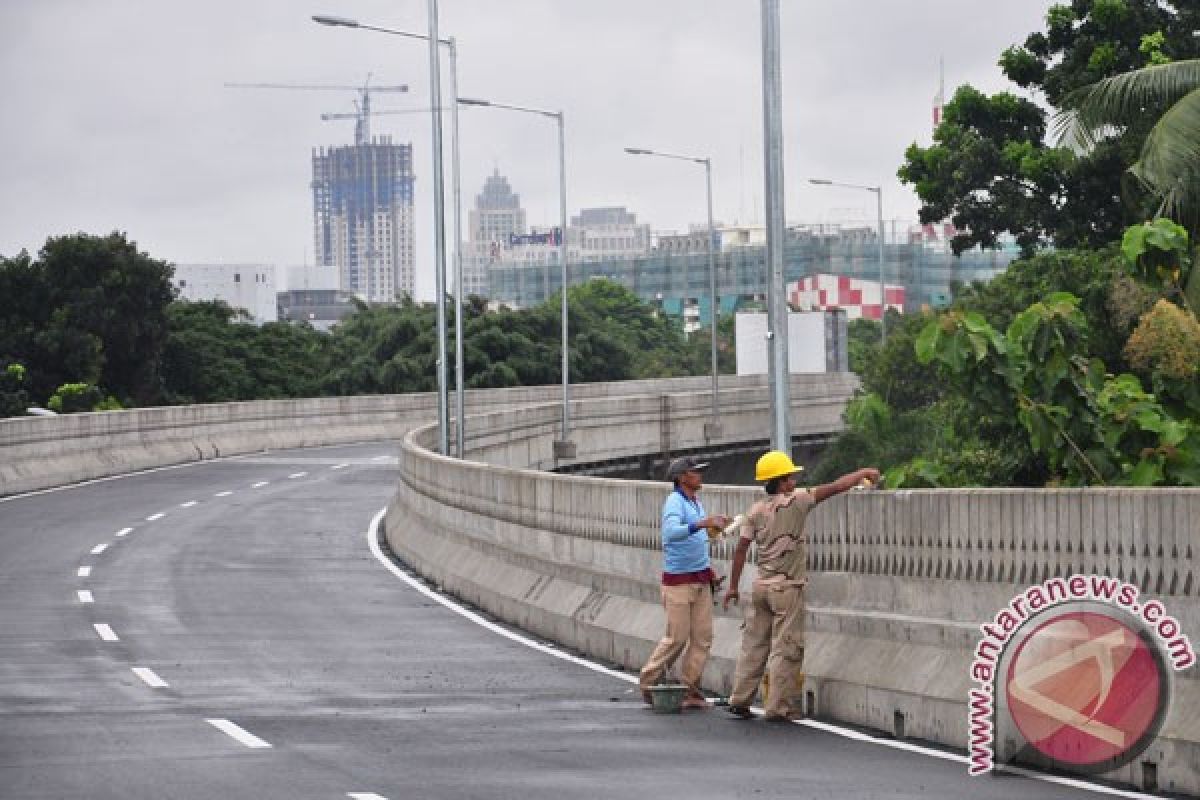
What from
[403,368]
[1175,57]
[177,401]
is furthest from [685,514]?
[403,368]

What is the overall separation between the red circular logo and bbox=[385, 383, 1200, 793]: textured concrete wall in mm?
152

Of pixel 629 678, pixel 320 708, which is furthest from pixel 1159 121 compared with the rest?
pixel 320 708

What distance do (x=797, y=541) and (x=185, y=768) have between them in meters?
4.53

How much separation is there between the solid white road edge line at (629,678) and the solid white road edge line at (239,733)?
3557 millimetres

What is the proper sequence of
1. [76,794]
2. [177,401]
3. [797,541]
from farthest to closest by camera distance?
1. [177,401]
2. [797,541]
3. [76,794]

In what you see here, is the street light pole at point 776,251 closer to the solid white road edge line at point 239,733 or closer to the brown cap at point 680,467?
the brown cap at point 680,467

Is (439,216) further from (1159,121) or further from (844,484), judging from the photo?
(844,484)

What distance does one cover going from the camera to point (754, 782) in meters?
12.5

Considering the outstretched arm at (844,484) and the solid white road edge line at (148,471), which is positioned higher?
the outstretched arm at (844,484)

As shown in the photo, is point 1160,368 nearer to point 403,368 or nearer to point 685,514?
point 685,514

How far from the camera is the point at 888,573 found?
1570cm

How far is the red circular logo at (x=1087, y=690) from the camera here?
12.3 metres

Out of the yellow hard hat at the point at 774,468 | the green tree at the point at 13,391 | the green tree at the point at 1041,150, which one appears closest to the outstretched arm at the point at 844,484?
the yellow hard hat at the point at 774,468

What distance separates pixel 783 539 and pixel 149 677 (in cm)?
602
